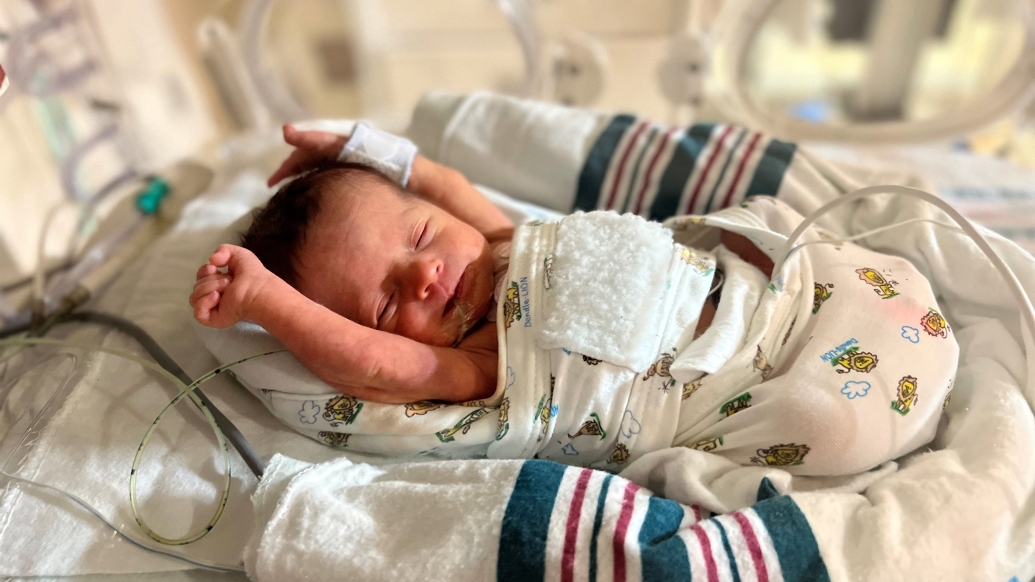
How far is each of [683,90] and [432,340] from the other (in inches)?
37.4

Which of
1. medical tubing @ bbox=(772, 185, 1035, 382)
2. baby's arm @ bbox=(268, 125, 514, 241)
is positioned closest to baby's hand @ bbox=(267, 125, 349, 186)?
baby's arm @ bbox=(268, 125, 514, 241)

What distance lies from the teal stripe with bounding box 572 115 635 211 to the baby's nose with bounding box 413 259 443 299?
16.2 inches

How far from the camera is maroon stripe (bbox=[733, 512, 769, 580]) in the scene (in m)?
0.58

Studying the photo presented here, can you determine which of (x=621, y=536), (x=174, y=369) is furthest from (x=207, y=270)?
(x=621, y=536)

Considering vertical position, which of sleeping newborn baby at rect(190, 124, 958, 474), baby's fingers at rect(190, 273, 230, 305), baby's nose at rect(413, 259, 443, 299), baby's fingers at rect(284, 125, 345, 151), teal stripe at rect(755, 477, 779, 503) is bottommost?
teal stripe at rect(755, 477, 779, 503)

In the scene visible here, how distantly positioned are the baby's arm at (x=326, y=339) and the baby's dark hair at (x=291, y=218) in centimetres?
4

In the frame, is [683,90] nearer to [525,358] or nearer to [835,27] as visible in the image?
[835,27]

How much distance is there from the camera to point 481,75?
1873 millimetres

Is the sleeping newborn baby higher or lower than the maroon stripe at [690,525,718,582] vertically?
higher

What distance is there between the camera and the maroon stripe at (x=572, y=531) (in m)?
0.59

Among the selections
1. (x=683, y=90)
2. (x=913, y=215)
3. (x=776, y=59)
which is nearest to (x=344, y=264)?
(x=913, y=215)

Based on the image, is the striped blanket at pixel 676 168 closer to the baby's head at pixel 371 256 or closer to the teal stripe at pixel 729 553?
the baby's head at pixel 371 256

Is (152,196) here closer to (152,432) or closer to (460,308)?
(152,432)

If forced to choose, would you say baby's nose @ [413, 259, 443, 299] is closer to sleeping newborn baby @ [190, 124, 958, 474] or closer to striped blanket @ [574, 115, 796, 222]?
sleeping newborn baby @ [190, 124, 958, 474]
